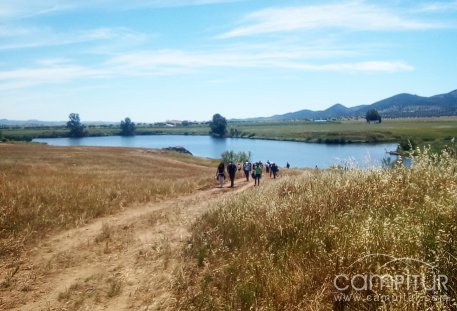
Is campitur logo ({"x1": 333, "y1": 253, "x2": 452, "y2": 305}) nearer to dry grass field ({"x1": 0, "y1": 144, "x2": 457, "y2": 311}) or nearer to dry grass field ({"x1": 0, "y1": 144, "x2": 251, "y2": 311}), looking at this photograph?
dry grass field ({"x1": 0, "y1": 144, "x2": 457, "y2": 311})

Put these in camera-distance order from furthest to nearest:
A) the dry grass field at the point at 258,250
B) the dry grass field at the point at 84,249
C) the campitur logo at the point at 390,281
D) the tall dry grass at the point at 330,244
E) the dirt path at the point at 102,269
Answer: the dry grass field at the point at 84,249 → the dirt path at the point at 102,269 → the dry grass field at the point at 258,250 → the tall dry grass at the point at 330,244 → the campitur logo at the point at 390,281

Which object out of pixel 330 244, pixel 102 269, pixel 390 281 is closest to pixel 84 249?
pixel 102 269

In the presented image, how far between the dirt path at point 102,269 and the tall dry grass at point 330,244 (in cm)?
72

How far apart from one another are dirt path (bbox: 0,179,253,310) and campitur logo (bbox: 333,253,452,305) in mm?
3330

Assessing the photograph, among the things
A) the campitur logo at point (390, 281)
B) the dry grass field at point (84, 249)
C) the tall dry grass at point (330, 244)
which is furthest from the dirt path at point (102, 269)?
the campitur logo at point (390, 281)

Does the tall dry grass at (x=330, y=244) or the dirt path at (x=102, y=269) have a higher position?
the tall dry grass at (x=330, y=244)

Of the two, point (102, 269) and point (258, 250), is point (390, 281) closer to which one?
point (258, 250)

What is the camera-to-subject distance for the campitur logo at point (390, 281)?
4543mm

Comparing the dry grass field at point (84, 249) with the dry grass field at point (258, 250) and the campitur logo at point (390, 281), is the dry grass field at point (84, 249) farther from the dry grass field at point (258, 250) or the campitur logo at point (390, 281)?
the campitur logo at point (390, 281)

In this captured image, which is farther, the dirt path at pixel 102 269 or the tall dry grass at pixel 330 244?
the dirt path at pixel 102 269

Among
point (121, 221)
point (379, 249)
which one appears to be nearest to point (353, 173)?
point (379, 249)

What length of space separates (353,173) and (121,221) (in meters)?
8.52

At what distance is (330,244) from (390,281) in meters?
1.48

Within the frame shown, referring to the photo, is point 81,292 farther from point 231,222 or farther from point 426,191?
point 426,191
